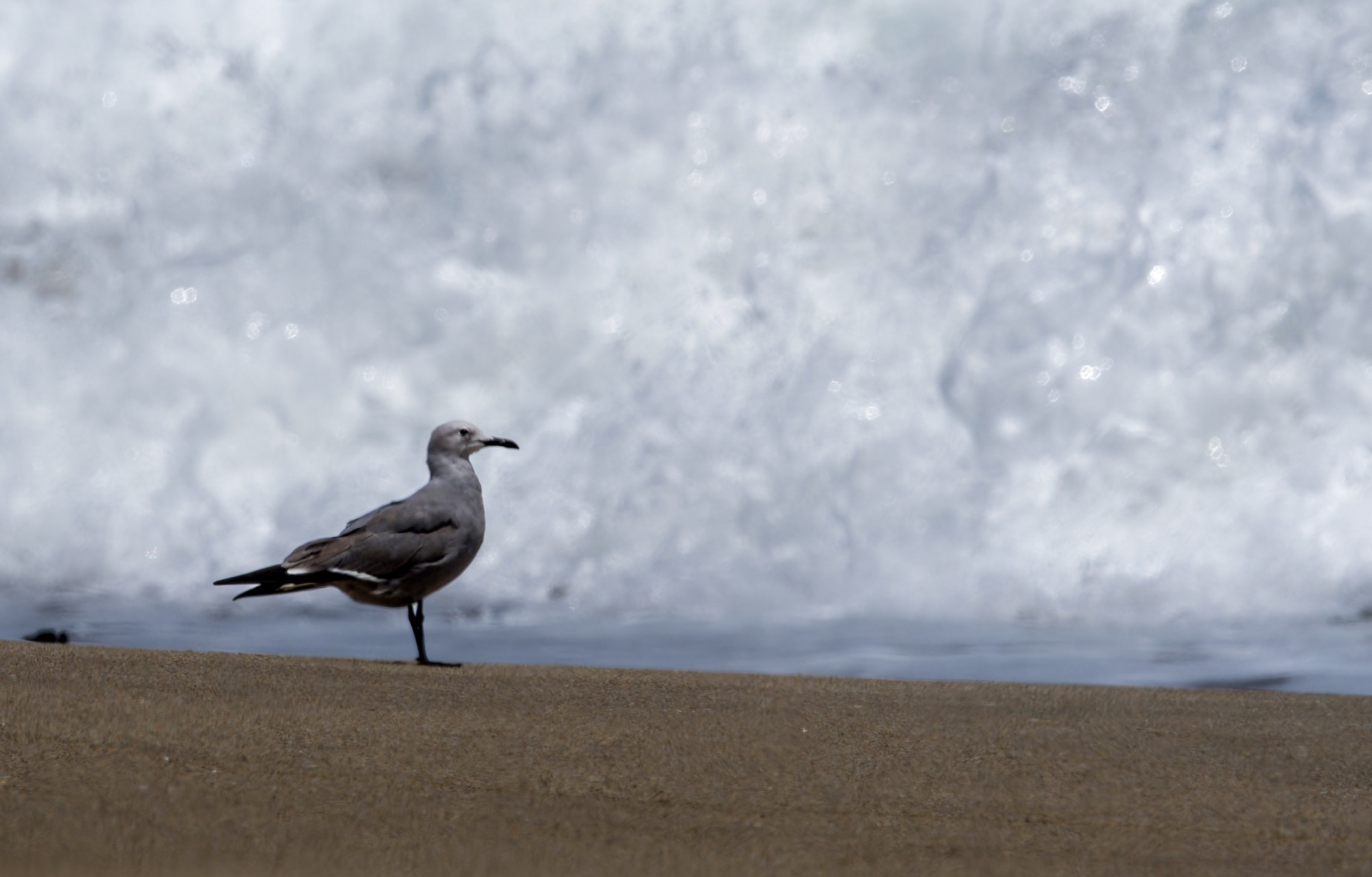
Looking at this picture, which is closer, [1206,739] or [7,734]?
[7,734]

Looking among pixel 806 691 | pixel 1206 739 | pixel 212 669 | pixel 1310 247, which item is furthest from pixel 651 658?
pixel 1310 247

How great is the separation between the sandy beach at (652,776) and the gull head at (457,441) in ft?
4.17

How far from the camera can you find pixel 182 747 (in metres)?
2.62

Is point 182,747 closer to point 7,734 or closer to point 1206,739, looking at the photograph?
point 7,734

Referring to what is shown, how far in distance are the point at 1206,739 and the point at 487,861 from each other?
4.77 ft

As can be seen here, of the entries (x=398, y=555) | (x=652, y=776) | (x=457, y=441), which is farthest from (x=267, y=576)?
(x=652, y=776)

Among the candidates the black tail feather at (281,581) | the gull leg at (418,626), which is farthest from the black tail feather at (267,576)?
the gull leg at (418,626)

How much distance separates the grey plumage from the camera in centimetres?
421

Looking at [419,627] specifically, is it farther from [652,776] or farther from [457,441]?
[652,776]

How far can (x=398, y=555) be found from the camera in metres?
4.32

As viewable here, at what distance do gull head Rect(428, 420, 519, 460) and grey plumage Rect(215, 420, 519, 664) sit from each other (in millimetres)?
127

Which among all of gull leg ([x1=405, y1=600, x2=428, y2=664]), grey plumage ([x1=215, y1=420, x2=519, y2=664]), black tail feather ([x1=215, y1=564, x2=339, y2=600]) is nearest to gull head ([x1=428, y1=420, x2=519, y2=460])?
grey plumage ([x1=215, y1=420, x2=519, y2=664])

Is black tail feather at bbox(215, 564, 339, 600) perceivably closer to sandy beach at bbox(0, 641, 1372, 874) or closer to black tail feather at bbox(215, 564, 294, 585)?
black tail feather at bbox(215, 564, 294, 585)

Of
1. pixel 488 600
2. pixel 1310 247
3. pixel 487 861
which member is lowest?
pixel 487 861
